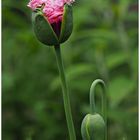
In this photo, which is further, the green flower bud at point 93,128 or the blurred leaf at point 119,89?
the blurred leaf at point 119,89

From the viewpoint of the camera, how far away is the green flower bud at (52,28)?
1261 mm

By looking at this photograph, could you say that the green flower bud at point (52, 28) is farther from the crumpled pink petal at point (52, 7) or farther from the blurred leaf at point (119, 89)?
the blurred leaf at point (119, 89)

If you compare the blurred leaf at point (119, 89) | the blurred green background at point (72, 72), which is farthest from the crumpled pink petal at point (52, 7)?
the blurred green background at point (72, 72)

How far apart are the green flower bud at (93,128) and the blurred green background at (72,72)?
113 centimetres

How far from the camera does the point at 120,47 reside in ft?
9.00

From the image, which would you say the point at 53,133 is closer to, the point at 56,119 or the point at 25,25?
the point at 56,119

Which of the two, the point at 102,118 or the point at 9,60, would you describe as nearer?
the point at 102,118

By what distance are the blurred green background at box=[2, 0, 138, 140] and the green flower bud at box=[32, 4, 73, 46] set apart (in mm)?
1216

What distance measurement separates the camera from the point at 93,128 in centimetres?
134

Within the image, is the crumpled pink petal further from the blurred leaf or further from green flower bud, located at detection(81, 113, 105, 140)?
the blurred leaf

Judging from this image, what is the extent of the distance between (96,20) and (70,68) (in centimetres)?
33

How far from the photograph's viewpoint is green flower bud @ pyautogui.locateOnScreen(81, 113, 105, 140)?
1328 mm

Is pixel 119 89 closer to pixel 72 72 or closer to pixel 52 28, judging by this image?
pixel 72 72

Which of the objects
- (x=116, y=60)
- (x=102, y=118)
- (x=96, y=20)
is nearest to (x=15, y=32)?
(x=96, y=20)
